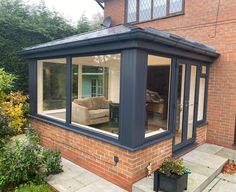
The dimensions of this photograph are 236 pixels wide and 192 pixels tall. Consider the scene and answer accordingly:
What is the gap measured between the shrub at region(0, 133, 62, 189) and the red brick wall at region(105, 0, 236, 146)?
483 cm

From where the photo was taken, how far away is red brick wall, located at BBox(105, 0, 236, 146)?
6.00 metres

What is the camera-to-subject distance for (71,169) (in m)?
4.72

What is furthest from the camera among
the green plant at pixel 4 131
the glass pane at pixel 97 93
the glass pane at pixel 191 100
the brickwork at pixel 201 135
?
the brickwork at pixel 201 135

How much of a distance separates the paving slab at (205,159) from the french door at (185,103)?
12.2 inches

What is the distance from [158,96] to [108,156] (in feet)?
6.03

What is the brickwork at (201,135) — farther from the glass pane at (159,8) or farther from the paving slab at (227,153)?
the glass pane at (159,8)

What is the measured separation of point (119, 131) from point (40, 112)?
346 centimetres

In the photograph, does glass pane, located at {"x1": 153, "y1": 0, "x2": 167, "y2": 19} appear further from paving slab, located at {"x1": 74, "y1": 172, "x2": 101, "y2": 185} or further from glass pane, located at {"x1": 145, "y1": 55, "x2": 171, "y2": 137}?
paving slab, located at {"x1": 74, "y1": 172, "x2": 101, "y2": 185}

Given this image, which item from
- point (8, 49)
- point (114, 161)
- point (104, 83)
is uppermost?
point (8, 49)

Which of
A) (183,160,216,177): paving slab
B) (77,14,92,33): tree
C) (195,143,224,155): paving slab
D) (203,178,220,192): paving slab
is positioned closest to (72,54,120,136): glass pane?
(183,160,216,177): paving slab

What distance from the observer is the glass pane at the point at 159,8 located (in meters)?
7.79

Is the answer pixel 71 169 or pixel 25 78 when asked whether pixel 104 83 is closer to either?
pixel 71 169

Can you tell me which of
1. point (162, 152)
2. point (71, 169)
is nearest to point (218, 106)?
point (162, 152)

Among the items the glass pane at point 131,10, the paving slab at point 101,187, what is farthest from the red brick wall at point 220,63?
the paving slab at point 101,187
